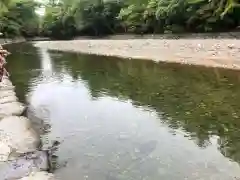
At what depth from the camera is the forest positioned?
32281 mm

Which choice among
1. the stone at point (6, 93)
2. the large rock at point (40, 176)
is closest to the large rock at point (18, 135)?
the large rock at point (40, 176)

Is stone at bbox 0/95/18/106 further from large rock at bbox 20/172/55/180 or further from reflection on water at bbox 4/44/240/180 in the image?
large rock at bbox 20/172/55/180

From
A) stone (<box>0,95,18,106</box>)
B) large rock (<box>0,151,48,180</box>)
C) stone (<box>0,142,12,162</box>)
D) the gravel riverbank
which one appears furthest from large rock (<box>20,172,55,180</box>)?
the gravel riverbank

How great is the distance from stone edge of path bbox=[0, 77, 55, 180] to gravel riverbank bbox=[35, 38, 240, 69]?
12.6 meters

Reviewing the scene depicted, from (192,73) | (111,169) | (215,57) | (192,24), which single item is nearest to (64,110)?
(111,169)

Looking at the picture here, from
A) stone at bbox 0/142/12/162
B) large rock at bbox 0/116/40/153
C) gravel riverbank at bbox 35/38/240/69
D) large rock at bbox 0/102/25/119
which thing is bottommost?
gravel riverbank at bbox 35/38/240/69

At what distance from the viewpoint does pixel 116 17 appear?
1921 inches

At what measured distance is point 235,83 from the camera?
54.0 ft

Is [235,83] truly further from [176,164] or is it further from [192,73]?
[176,164]

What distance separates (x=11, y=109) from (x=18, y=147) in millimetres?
3588

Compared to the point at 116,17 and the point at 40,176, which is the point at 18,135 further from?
the point at 116,17

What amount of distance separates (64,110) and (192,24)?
80.7 ft

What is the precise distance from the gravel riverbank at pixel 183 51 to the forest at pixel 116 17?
15.5ft

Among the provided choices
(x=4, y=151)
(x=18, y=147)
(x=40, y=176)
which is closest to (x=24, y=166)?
(x=40, y=176)
